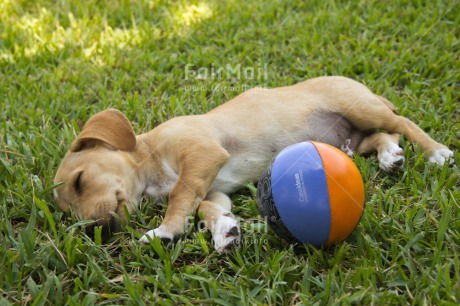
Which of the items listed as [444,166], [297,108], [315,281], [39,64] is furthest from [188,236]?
[39,64]

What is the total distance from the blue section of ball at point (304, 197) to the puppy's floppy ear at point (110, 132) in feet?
4.52

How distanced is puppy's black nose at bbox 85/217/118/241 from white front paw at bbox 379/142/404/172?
80.3 inches

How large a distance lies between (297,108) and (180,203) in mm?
1471

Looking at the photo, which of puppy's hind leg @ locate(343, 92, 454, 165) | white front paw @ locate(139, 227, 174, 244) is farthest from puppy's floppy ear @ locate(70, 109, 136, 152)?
puppy's hind leg @ locate(343, 92, 454, 165)

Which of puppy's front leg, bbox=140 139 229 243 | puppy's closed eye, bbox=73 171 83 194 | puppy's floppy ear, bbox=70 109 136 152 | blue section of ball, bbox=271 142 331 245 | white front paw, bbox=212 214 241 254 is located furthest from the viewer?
puppy's floppy ear, bbox=70 109 136 152

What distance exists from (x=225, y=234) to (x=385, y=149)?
5.16ft

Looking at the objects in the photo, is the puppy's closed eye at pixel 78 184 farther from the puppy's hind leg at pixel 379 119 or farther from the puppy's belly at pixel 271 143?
the puppy's hind leg at pixel 379 119

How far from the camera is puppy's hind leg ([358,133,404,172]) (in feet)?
13.0

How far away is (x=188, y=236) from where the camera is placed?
354cm

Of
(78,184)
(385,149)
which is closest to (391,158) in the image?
(385,149)

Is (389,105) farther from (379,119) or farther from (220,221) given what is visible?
(220,221)

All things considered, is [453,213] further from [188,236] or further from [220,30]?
[220,30]

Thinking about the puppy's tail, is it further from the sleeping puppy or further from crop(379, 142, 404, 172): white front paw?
crop(379, 142, 404, 172): white front paw

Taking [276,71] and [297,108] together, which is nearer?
[297,108]
